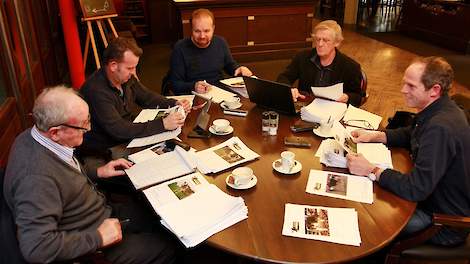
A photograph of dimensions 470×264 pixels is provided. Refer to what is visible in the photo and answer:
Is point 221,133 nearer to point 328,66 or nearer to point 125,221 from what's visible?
point 125,221

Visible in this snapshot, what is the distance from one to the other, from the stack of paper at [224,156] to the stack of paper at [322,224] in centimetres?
41

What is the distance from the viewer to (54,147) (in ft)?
4.87

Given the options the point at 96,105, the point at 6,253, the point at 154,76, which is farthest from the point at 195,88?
the point at 154,76

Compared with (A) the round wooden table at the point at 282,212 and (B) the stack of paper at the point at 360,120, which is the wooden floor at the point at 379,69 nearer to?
(B) the stack of paper at the point at 360,120

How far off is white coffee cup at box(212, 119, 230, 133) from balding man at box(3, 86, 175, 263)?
68 centimetres

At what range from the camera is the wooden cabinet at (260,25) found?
5672 mm

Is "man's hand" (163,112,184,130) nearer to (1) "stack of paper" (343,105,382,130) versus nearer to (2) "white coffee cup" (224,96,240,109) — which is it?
(2) "white coffee cup" (224,96,240,109)

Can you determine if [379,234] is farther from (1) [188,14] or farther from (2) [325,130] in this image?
(1) [188,14]

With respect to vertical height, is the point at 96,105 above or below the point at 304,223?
above

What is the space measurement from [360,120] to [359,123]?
0.04 metres

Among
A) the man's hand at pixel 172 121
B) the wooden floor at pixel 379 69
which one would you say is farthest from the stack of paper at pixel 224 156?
the wooden floor at pixel 379 69

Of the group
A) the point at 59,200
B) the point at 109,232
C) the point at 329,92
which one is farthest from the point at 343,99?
the point at 59,200

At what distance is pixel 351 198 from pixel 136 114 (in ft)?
4.83

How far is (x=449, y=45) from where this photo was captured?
6871mm
